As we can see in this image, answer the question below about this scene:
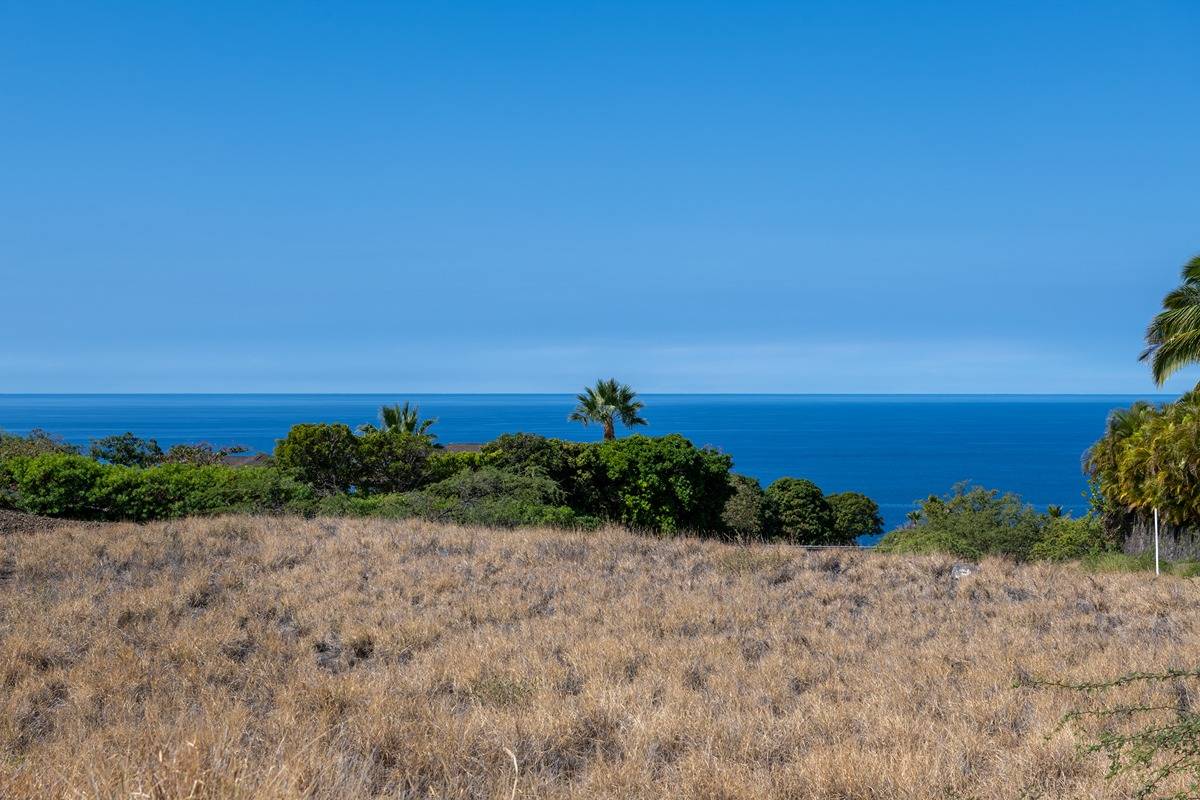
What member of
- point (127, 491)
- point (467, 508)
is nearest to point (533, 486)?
point (467, 508)

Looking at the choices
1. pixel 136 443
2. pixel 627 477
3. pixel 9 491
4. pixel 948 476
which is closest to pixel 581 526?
pixel 9 491

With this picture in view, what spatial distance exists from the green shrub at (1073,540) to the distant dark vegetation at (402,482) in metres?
8.44

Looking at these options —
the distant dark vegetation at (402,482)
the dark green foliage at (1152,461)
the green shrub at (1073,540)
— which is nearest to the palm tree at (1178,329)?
the dark green foliage at (1152,461)

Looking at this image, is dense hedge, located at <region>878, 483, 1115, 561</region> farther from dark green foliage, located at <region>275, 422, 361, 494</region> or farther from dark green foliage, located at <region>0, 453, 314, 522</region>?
dark green foliage, located at <region>275, 422, 361, 494</region>

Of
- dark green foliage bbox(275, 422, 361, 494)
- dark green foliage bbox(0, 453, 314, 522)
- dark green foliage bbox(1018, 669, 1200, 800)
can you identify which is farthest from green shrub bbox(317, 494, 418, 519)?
dark green foliage bbox(1018, 669, 1200, 800)

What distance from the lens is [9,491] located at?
21.2 m

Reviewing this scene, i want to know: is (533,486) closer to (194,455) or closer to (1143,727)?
(194,455)

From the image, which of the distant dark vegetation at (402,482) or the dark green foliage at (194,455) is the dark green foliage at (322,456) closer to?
the distant dark vegetation at (402,482)

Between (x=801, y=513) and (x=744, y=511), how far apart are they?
14519 millimetres

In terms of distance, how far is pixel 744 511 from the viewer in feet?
148

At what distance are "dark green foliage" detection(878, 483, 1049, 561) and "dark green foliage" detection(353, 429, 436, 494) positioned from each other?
15520mm

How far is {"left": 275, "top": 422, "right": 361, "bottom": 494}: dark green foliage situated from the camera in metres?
29.2

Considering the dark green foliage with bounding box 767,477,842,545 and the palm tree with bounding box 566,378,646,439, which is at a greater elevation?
the palm tree with bounding box 566,378,646,439

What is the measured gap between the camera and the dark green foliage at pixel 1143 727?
5067 millimetres
